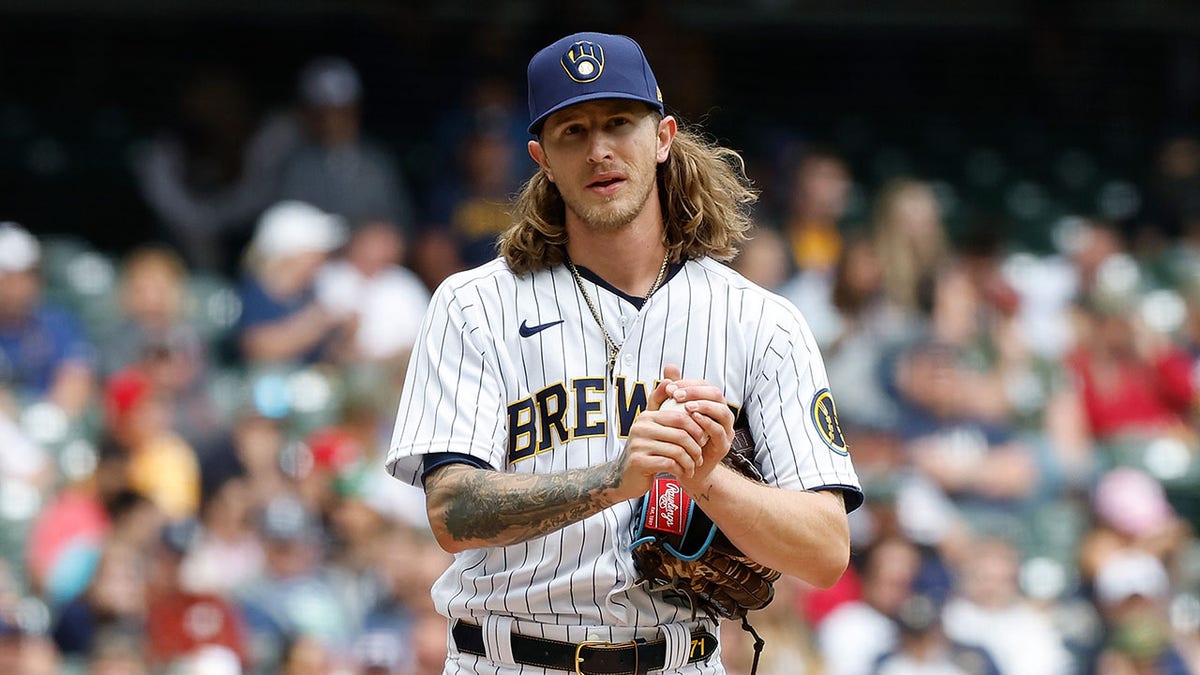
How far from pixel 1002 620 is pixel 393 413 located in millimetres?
2768

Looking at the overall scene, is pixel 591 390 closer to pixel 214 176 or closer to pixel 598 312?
pixel 598 312

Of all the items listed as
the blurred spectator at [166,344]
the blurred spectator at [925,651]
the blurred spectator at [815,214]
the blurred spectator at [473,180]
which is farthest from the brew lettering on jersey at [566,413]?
the blurred spectator at [815,214]

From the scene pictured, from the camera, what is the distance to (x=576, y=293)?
323cm

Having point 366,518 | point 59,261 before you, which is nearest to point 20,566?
point 366,518

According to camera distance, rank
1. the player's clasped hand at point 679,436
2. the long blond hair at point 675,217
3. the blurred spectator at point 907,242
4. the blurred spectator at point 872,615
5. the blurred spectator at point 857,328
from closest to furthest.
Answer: the player's clasped hand at point 679,436 → the long blond hair at point 675,217 → the blurred spectator at point 872,615 → the blurred spectator at point 857,328 → the blurred spectator at point 907,242

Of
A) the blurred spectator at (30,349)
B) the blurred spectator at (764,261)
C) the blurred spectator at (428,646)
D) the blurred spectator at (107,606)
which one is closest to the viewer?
the blurred spectator at (107,606)

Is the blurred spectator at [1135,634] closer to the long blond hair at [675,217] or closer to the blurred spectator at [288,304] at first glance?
the blurred spectator at [288,304]

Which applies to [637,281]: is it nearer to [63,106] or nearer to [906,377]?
[906,377]

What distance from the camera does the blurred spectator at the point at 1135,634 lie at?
7.10 m

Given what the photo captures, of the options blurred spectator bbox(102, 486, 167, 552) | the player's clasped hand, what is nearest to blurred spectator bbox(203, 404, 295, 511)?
blurred spectator bbox(102, 486, 167, 552)

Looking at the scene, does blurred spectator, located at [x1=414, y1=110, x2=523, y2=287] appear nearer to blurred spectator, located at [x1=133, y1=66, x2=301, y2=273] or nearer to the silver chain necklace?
blurred spectator, located at [x1=133, y1=66, x2=301, y2=273]

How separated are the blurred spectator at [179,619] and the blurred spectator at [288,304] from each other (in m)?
1.58

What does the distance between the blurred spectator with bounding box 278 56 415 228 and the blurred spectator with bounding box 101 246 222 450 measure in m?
1.00

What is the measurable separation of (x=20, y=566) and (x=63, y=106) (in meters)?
4.66
